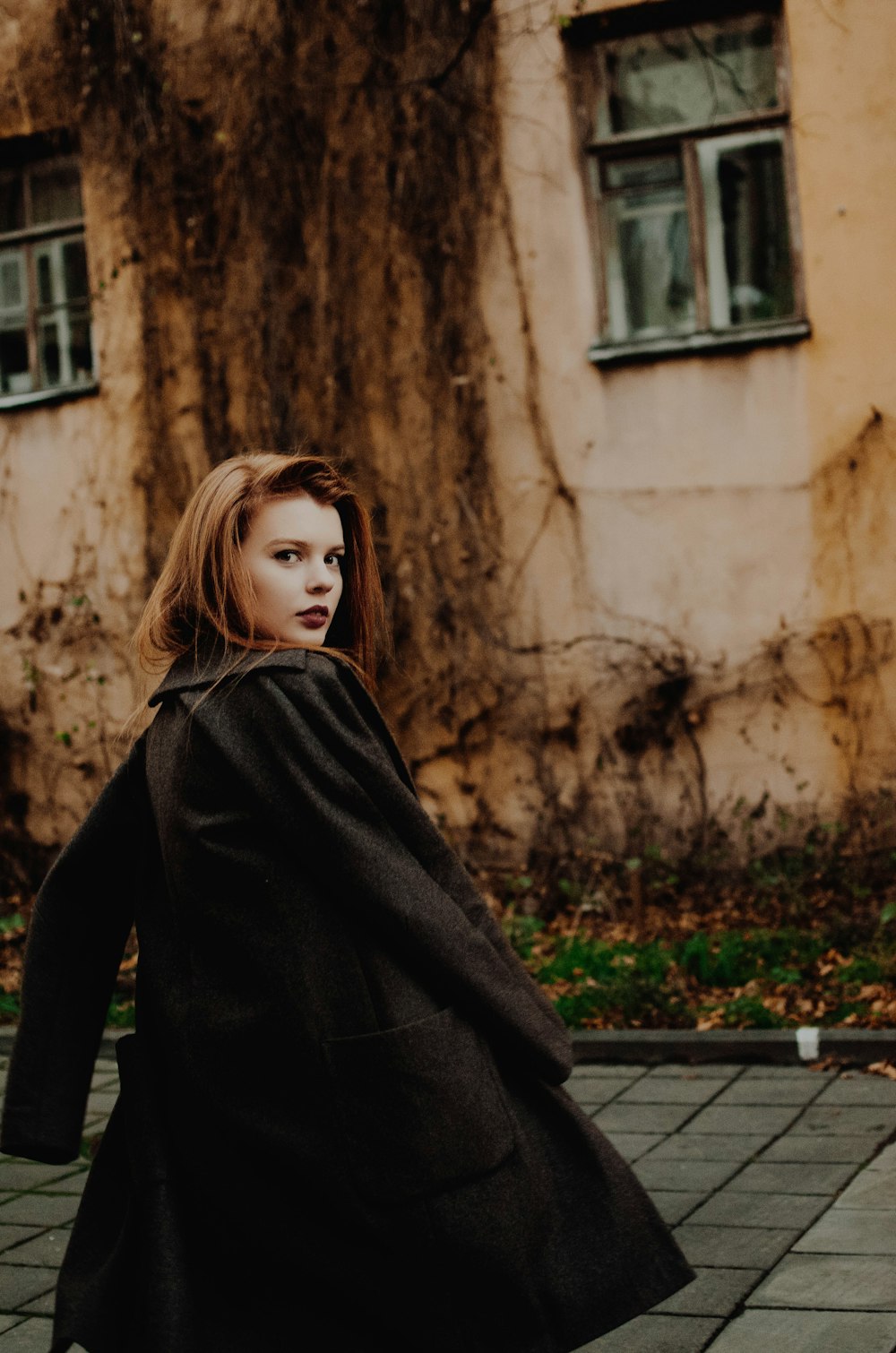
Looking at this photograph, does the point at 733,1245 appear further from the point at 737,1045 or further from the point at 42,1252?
the point at 737,1045

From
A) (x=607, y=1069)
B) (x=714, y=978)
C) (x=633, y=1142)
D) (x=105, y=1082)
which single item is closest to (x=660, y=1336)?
(x=633, y=1142)

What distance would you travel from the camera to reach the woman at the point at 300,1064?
2.54 meters

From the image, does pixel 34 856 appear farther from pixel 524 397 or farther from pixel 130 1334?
pixel 130 1334

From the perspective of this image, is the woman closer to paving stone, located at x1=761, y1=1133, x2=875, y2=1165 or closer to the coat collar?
the coat collar

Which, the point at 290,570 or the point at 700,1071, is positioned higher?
the point at 290,570

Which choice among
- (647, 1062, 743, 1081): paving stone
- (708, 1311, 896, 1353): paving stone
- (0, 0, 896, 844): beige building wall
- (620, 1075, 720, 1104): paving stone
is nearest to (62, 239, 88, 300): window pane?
(0, 0, 896, 844): beige building wall

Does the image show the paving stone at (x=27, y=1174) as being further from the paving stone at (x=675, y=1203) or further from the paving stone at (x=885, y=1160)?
the paving stone at (x=885, y=1160)

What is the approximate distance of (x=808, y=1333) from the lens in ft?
11.6

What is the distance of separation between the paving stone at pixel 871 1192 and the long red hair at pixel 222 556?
7.63ft

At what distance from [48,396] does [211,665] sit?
818cm

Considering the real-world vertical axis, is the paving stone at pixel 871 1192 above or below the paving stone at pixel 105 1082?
above

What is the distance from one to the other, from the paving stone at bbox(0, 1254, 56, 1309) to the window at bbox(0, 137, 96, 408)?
23.7ft

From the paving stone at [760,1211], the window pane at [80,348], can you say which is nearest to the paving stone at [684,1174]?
the paving stone at [760,1211]

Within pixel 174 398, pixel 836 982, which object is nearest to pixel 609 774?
pixel 836 982
